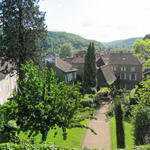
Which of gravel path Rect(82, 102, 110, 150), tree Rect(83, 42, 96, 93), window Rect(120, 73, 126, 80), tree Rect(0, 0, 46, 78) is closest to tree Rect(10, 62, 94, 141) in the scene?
gravel path Rect(82, 102, 110, 150)

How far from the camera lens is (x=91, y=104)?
1097 inches

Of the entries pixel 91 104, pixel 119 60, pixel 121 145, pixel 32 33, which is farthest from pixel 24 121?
pixel 119 60

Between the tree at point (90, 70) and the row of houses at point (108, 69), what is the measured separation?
3716mm

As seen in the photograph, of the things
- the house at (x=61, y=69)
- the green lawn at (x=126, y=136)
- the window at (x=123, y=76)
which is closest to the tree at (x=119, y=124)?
the green lawn at (x=126, y=136)

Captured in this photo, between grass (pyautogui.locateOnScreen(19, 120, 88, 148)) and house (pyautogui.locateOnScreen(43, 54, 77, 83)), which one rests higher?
house (pyautogui.locateOnScreen(43, 54, 77, 83))

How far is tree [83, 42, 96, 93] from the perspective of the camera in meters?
32.5

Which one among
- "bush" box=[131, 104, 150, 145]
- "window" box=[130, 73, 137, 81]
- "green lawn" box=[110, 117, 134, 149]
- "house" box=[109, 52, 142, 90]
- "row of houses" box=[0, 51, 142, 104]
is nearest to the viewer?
"bush" box=[131, 104, 150, 145]

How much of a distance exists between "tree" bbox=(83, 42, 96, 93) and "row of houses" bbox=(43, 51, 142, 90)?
3.72 metres

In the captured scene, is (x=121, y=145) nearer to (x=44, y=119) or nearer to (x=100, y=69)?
(x=44, y=119)

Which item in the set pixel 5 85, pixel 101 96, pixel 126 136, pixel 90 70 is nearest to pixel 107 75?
pixel 90 70

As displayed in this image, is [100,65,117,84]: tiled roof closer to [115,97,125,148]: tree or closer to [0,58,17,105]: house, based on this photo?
[0,58,17,105]: house

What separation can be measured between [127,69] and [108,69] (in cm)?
733

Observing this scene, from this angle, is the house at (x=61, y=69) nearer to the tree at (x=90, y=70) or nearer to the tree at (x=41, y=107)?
the tree at (x=90, y=70)

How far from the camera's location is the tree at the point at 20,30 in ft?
60.7
